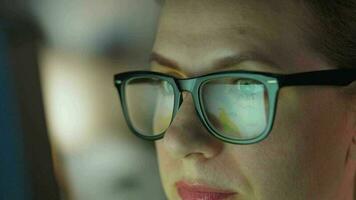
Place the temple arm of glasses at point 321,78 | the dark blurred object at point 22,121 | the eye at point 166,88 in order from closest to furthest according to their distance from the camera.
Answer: the temple arm of glasses at point 321,78, the eye at point 166,88, the dark blurred object at point 22,121

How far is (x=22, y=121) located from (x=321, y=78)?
71 cm

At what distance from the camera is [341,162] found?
43.5 inches

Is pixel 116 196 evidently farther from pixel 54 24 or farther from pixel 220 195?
pixel 220 195

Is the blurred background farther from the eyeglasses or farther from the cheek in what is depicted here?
the cheek

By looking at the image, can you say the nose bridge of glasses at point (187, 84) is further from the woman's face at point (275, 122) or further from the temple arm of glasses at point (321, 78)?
the temple arm of glasses at point (321, 78)

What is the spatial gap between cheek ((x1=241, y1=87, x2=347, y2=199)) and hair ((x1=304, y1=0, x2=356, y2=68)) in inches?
2.8

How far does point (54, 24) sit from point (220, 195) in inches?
25.3

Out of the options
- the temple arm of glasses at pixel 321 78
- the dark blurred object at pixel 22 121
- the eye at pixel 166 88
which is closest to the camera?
the temple arm of glasses at pixel 321 78

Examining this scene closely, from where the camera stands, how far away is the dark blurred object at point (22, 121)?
4.34 feet

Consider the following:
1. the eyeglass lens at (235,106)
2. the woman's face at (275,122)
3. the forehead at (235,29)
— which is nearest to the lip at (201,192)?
the woman's face at (275,122)

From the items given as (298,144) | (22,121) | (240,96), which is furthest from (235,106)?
(22,121)

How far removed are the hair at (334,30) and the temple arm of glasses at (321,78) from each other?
0.03 metres

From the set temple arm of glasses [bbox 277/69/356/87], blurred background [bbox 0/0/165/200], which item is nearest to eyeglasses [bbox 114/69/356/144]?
temple arm of glasses [bbox 277/69/356/87]

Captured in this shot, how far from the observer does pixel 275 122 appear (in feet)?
3.38
